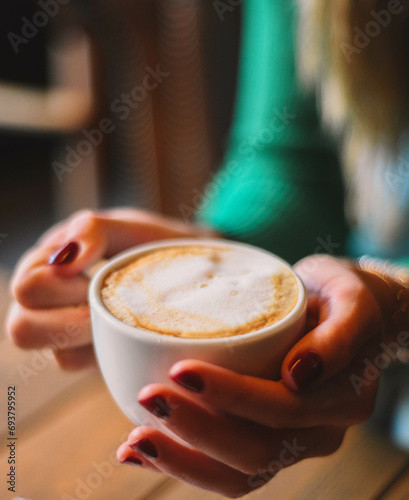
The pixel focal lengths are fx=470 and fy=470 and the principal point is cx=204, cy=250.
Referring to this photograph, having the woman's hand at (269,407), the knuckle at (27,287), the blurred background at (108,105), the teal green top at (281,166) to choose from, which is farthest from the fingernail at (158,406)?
the blurred background at (108,105)

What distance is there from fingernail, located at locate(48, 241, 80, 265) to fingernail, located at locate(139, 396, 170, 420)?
0.20 meters

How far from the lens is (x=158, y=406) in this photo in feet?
1.10

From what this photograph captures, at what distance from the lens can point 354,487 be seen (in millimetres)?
404

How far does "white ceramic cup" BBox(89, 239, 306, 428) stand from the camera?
33 cm

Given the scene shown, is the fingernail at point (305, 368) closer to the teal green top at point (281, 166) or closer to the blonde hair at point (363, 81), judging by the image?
the teal green top at point (281, 166)

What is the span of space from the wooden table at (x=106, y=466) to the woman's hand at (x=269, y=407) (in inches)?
0.6

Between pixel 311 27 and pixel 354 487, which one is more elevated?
pixel 311 27

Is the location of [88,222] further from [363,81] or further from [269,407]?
[363,81]

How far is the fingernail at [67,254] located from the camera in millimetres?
479

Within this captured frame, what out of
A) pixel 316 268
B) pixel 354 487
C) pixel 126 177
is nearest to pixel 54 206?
pixel 126 177

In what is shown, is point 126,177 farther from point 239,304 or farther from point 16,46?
point 239,304

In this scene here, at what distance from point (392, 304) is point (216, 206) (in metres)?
0.38

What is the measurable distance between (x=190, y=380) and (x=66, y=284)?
8.8 inches

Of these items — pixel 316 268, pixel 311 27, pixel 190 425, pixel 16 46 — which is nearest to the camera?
pixel 190 425
